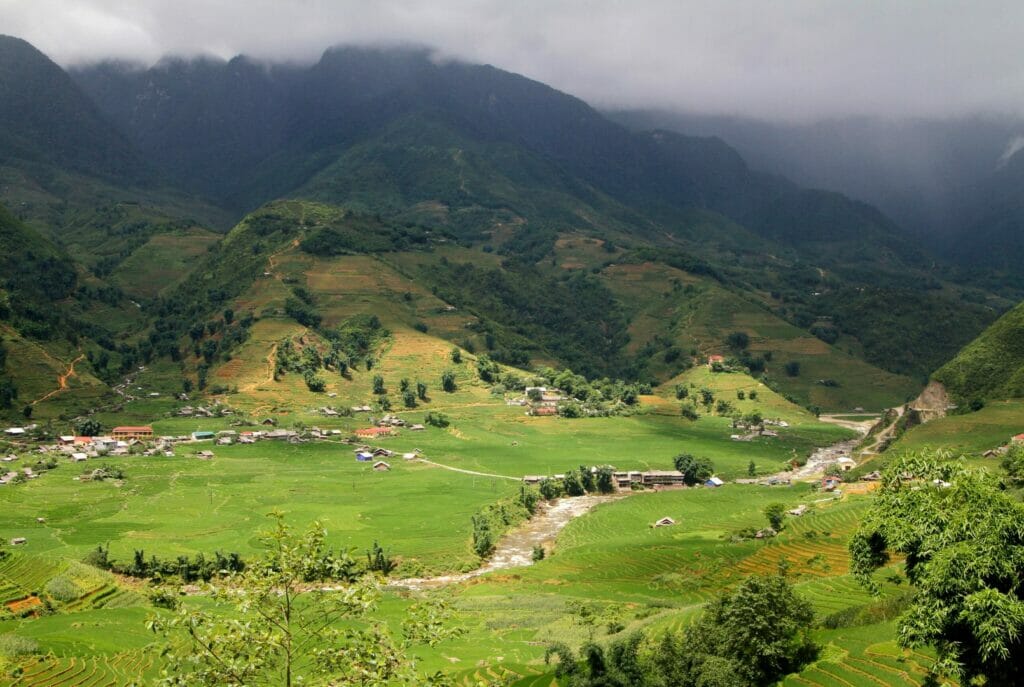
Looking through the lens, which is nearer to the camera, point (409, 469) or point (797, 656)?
point (797, 656)

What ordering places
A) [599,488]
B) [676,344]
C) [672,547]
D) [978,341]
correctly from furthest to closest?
[676,344], [978,341], [599,488], [672,547]

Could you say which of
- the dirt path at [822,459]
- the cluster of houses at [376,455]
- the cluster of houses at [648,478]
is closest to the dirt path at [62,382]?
the cluster of houses at [376,455]

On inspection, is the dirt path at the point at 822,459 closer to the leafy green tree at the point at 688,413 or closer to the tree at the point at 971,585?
the leafy green tree at the point at 688,413

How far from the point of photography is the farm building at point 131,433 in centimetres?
10988

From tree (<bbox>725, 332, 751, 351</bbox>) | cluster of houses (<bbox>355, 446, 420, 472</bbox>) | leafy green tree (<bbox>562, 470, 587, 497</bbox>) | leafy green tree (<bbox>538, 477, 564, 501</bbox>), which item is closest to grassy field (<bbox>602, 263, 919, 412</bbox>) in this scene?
tree (<bbox>725, 332, 751, 351</bbox>)

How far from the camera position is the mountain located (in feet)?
343

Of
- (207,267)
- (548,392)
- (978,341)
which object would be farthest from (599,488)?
(207,267)

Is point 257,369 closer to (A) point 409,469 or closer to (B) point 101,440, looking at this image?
(B) point 101,440

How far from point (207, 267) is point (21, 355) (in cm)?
7118

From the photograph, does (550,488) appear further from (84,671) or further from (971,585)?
(971,585)

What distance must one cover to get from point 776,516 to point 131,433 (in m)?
80.6

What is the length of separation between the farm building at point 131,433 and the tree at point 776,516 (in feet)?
255

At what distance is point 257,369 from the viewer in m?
140

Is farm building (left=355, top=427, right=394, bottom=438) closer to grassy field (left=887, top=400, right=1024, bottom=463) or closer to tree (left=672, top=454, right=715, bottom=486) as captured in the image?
tree (left=672, top=454, right=715, bottom=486)
